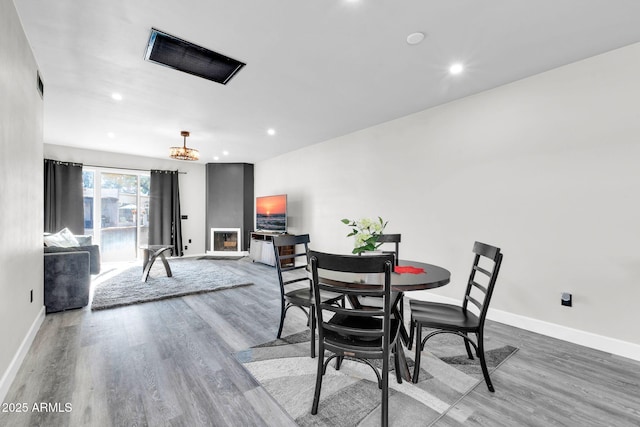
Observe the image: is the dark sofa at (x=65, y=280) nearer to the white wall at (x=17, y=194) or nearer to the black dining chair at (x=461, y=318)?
the white wall at (x=17, y=194)

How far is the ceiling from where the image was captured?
6.20ft

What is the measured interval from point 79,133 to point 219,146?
2.33m

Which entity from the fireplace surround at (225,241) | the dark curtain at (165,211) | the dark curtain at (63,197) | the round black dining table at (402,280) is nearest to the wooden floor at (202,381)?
the round black dining table at (402,280)

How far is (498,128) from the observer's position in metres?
3.01

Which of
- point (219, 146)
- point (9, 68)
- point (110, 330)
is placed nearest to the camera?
point (9, 68)

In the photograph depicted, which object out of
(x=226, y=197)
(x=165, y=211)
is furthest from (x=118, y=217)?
(x=226, y=197)

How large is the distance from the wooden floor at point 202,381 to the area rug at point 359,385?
3.0 inches

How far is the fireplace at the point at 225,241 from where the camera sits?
7.44 metres

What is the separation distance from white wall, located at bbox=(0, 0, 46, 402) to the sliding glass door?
404 centimetres

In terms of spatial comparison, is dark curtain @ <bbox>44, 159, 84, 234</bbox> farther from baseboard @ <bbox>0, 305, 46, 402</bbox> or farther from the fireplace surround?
baseboard @ <bbox>0, 305, 46, 402</bbox>

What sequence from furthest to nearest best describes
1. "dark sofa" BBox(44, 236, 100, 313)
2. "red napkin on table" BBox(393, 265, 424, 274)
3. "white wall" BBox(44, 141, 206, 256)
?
"white wall" BBox(44, 141, 206, 256), "dark sofa" BBox(44, 236, 100, 313), "red napkin on table" BBox(393, 265, 424, 274)

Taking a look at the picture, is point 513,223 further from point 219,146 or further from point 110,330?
point 219,146

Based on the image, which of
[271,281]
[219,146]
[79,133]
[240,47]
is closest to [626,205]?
[240,47]

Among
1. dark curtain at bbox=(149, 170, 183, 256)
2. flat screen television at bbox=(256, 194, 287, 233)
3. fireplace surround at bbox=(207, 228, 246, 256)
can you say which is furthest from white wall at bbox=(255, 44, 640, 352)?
dark curtain at bbox=(149, 170, 183, 256)
